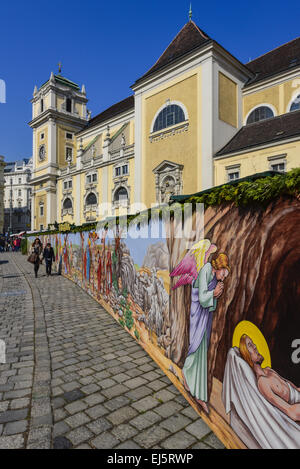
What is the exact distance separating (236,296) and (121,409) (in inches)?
83.5

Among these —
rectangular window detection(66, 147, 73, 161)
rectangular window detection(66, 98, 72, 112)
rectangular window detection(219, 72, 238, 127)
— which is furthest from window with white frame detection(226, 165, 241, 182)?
rectangular window detection(66, 98, 72, 112)

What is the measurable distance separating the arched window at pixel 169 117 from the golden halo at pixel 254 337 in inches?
897

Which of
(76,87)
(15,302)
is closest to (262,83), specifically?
(15,302)

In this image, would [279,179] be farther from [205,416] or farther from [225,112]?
[225,112]

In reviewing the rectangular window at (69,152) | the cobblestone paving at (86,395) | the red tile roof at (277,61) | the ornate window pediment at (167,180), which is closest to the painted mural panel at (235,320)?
the cobblestone paving at (86,395)

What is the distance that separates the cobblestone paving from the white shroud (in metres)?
0.47

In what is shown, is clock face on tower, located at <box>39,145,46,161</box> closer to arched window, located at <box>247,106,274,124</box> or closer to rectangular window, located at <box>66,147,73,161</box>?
rectangular window, located at <box>66,147,73,161</box>

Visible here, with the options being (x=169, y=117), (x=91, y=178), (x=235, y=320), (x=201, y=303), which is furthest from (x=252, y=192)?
(x=91, y=178)

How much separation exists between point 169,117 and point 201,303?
23.5 metres

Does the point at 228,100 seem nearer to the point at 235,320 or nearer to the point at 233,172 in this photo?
the point at 233,172

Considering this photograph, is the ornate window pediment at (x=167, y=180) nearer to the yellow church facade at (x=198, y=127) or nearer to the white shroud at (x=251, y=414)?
the yellow church facade at (x=198, y=127)

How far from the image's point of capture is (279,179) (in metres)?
2.19

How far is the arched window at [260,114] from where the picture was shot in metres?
23.8

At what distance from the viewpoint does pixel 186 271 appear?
12.3 feet
